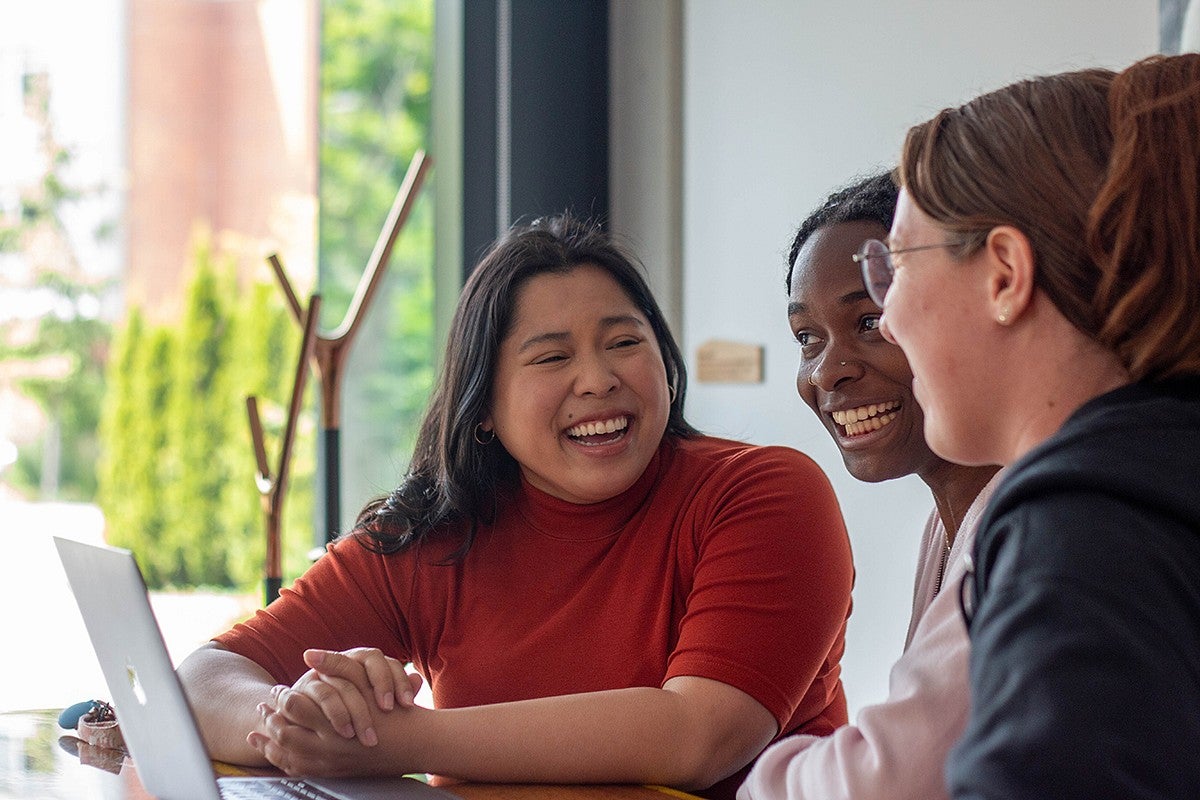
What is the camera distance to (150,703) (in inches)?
44.8

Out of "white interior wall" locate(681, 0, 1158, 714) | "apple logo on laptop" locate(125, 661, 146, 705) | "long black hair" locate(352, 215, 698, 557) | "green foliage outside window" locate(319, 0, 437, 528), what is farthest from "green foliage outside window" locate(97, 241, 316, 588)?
→ "apple logo on laptop" locate(125, 661, 146, 705)

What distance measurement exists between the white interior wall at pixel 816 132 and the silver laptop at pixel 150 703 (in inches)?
67.8

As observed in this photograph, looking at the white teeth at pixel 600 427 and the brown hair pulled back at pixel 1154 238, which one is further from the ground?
the brown hair pulled back at pixel 1154 238

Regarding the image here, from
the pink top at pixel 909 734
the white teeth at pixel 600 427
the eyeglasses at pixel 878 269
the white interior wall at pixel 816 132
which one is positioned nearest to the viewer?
the pink top at pixel 909 734

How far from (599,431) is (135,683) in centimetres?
73

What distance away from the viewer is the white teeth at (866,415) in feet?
4.94

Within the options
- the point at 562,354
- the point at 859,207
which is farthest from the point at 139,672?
the point at 859,207

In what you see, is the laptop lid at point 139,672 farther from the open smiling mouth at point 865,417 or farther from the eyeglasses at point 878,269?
the open smiling mouth at point 865,417

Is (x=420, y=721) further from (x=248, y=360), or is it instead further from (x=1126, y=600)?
(x=248, y=360)

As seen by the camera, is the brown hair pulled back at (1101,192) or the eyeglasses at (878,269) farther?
the eyeglasses at (878,269)

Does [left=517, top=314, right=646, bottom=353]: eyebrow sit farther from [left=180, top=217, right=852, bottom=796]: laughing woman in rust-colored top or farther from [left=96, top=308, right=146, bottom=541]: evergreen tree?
[left=96, top=308, right=146, bottom=541]: evergreen tree

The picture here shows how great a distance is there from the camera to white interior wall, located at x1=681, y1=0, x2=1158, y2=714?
2541 mm

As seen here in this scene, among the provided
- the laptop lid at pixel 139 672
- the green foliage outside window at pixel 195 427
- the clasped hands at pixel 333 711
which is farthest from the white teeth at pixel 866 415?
the green foliage outside window at pixel 195 427

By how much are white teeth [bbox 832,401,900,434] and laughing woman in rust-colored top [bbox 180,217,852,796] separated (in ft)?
0.35
